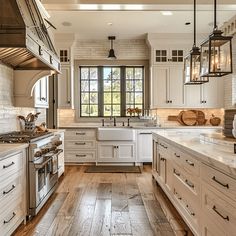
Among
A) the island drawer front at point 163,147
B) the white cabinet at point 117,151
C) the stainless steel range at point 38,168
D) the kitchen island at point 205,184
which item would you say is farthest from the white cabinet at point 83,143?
the kitchen island at point 205,184

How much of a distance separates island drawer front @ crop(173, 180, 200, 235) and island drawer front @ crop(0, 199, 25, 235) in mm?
1583

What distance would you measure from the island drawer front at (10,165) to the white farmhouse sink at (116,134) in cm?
349

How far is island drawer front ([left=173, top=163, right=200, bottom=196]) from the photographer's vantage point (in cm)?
243

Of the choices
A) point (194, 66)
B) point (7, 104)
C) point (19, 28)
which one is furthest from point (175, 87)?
point (19, 28)

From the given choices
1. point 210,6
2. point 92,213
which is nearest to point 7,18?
point 92,213

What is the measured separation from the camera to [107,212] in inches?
135

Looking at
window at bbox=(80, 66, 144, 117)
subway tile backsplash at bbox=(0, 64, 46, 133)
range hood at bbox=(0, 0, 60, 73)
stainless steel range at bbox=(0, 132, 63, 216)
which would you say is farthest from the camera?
window at bbox=(80, 66, 144, 117)

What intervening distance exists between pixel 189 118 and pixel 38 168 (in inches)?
178

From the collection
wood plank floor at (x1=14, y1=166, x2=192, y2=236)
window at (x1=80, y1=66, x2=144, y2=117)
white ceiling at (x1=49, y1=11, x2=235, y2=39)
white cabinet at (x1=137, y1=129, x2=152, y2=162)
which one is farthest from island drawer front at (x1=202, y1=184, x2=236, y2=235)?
window at (x1=80, y1=66, x2=144, y2=117)

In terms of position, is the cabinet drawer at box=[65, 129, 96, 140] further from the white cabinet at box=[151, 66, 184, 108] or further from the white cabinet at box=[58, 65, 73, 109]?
the white cabinet at box=[151, 66, 184, 108]

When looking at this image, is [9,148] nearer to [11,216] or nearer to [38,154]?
[11,216]

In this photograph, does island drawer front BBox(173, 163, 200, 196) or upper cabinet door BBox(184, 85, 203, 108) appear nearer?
island drawer front BBox(173, 163, 200, 196)

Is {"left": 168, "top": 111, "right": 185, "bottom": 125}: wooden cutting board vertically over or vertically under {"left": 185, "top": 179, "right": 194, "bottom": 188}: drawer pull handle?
over

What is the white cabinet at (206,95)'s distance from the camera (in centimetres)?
681
